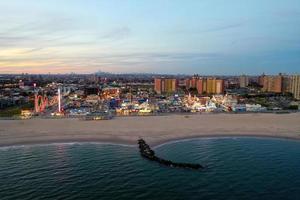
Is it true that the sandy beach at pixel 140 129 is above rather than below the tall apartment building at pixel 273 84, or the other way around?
below

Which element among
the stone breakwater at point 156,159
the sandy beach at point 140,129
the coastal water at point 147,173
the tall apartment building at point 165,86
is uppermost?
the tall apartment building at point 165,86

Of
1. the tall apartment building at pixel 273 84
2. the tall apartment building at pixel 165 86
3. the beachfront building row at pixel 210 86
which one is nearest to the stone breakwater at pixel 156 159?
the beachfront building row at pixel 210 86

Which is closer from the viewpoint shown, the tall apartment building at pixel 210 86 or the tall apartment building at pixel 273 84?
the tall apartment building at pixel 273 84

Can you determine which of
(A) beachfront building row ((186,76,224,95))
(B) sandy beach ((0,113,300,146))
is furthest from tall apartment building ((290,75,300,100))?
(B) sandy beach ((0,113,300,146))

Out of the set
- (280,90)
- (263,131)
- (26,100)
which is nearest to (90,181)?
(263,131)

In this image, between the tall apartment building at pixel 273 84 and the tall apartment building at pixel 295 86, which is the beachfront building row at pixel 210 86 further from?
the tall apartment building at pixel 295 86

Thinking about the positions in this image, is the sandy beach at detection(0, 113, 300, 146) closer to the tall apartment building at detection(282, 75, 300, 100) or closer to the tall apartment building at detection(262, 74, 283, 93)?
the tall apartment building at detection(282, 75, 300, 100)

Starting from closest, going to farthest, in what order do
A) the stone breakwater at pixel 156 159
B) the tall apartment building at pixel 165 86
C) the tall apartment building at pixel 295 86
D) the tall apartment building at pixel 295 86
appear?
the stone breakwater at pixel 156 159
the tall apartment building at pixel 295 86
the tall apartment building at pixel 295 86
the tall apartment building at pixel 165 86

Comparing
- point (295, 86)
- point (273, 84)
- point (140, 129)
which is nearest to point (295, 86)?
point (295, 86)
